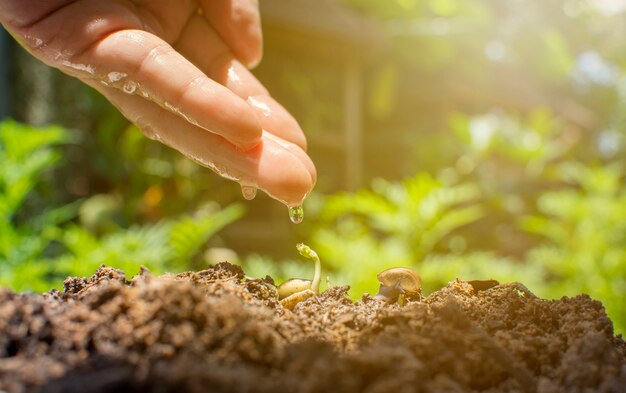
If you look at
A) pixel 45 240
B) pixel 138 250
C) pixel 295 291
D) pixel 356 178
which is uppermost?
pixel 356 178

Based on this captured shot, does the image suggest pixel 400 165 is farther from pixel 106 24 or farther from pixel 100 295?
pixel 100 295

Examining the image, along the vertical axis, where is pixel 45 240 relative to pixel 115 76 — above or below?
above

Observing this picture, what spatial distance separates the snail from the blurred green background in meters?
1.99

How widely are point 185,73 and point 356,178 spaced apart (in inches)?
273

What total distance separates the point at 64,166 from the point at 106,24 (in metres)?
4.81

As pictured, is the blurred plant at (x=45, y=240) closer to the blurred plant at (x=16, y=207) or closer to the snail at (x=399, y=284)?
the blurred plant at (x=16, y=207)

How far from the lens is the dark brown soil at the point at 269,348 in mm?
753

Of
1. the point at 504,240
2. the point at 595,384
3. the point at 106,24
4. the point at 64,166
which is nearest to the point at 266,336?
the point at 595,384

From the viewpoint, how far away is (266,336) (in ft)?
2.86

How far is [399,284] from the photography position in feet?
4.37

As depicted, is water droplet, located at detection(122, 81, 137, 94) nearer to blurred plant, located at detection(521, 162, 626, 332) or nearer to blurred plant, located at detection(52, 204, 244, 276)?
blurred plant, located at detection(52, 204, 244, 276)

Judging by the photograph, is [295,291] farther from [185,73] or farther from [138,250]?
[138,250]

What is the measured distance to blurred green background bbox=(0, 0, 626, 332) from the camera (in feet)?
13.0

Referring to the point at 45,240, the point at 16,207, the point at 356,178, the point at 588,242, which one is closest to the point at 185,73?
the point at 16,207
